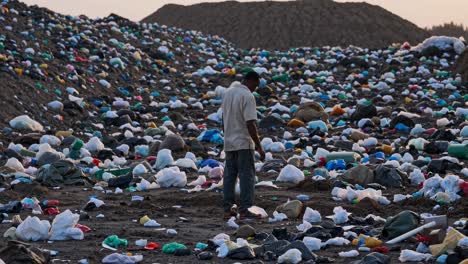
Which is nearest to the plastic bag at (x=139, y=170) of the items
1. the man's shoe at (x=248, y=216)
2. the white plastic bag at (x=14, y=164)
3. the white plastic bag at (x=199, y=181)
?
the white plastic bag at (x=199, y=181)

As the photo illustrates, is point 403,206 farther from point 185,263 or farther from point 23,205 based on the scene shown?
point 23,205

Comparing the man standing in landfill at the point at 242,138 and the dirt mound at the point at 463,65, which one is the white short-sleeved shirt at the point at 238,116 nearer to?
the man standing in landfill at the point at 242,138

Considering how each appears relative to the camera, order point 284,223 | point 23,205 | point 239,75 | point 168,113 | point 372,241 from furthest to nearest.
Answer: point 239,75
point 168,113
point 23,205
point 284,223
point 372,241

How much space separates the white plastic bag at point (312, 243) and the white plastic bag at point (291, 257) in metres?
0.39

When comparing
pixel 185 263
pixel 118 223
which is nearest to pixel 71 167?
pixel 118 223

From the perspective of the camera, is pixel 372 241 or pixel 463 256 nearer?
pixel 463 256

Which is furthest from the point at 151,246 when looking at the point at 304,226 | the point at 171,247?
the point at 304,226

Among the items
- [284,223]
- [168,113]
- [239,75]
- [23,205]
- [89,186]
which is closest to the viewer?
[284,223]

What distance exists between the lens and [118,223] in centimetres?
651

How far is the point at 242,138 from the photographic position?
6.82 m

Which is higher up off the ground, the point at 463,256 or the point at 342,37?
the point at 342,37

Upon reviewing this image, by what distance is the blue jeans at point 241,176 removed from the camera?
6.80 meters

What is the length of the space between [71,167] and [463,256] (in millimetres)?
5261

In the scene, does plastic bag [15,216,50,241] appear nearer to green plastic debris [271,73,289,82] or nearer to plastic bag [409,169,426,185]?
plastic bag [409,169,426,185]
